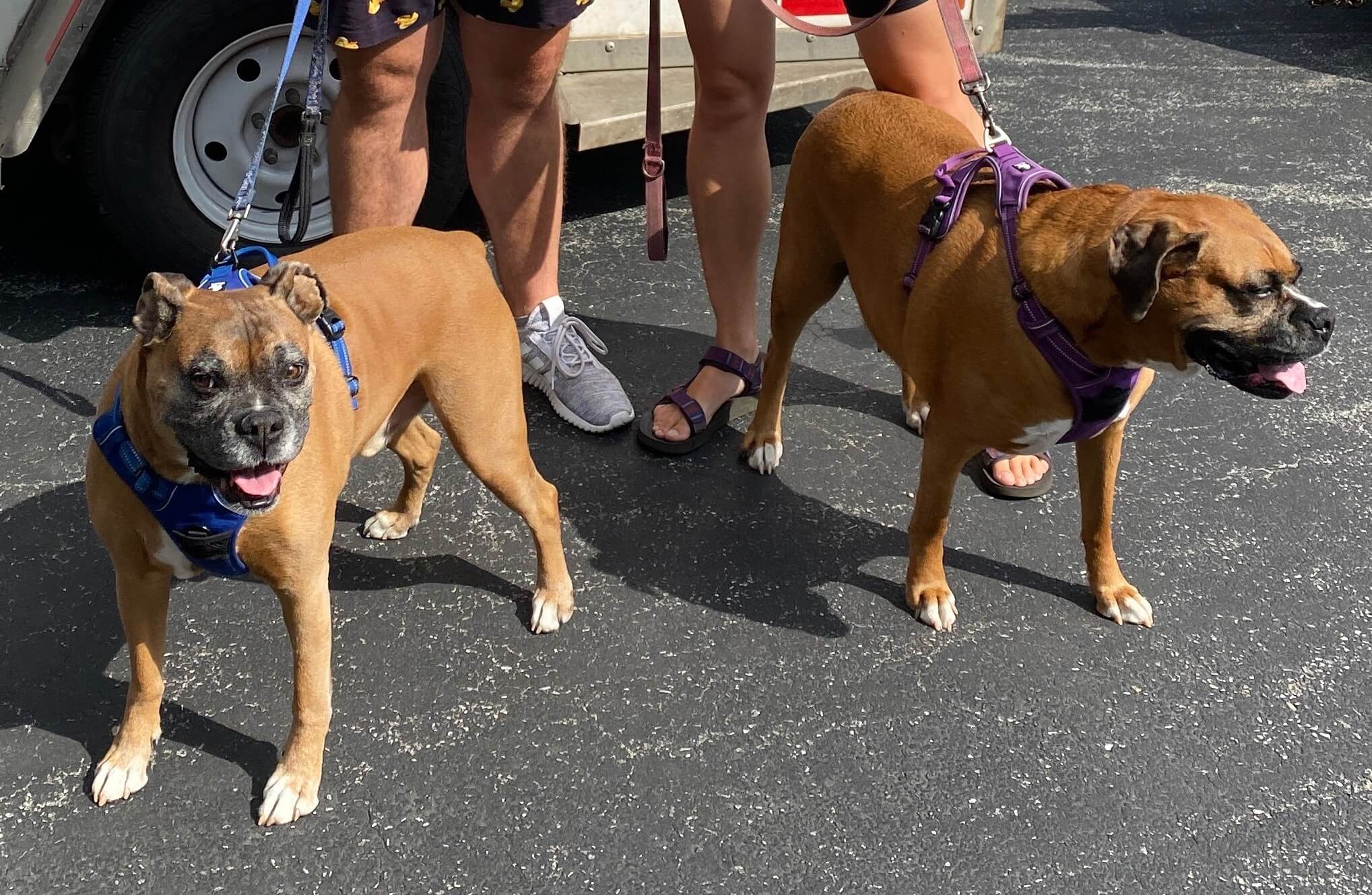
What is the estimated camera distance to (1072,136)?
662 centimetres

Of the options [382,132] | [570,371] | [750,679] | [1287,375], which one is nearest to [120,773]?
[750,679]

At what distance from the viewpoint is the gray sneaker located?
3.74 m

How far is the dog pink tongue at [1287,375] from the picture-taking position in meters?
2.40

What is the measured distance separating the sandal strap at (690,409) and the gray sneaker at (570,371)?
6.5 inches

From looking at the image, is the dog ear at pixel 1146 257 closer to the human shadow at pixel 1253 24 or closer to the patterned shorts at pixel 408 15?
the patterned shorts at pixel 408 15

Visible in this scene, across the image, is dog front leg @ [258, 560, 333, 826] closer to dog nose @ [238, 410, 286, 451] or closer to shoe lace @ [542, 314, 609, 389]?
dog nose @ [238, 410, 286, 451]

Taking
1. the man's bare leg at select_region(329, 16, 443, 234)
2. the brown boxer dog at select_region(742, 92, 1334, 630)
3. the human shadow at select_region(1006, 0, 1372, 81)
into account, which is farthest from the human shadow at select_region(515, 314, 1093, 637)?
the human shadow at select_region(1006, 0, 1372, 81)

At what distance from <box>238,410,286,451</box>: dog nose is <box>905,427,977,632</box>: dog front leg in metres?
1.60

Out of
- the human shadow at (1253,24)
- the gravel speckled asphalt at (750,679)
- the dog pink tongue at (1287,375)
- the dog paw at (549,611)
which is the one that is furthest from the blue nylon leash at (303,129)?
the human shadow at (1253,24)

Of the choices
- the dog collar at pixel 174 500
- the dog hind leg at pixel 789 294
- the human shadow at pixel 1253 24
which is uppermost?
the dog collar at pixel 174 500

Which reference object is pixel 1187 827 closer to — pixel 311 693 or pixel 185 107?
pixel 311 693

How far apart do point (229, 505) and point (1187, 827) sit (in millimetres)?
2040

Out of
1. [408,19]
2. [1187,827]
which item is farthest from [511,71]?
[1187,827]

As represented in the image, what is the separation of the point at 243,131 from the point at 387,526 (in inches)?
74.4
